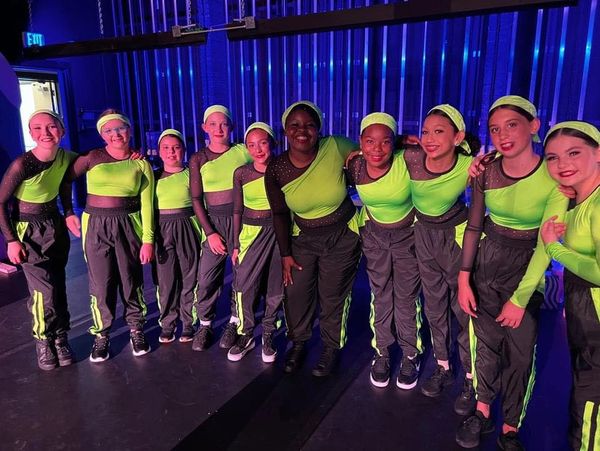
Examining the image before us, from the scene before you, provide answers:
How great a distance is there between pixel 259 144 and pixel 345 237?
0.69 meters

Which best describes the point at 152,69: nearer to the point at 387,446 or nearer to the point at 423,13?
the point at 423,13

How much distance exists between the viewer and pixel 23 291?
3.80m

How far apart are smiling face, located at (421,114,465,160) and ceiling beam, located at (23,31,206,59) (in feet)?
7.71

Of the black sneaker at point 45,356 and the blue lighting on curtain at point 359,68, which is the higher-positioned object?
the blue lighting on curtain at point 359,68

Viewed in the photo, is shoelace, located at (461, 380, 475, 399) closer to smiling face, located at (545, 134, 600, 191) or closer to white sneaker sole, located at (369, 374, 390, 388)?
white sneaker sole, located at (369, 374, 390, 388)

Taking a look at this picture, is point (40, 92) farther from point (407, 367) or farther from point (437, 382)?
point (437, 382)

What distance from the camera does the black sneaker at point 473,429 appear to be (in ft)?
6.53

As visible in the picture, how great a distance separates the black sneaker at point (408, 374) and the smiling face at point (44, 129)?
218 cm

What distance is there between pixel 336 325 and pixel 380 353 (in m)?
0.28

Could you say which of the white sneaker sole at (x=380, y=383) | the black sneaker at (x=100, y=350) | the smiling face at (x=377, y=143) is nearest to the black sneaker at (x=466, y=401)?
the white sneaker sole at (x=380, y=383)

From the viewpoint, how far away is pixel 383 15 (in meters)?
3.01

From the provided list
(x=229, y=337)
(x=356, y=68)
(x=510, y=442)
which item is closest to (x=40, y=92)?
(x=356, y=68)

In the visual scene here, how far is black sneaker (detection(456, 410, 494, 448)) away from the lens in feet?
6.53

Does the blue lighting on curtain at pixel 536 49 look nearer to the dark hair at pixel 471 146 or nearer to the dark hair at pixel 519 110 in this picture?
the dark hair at pixel 471 146
